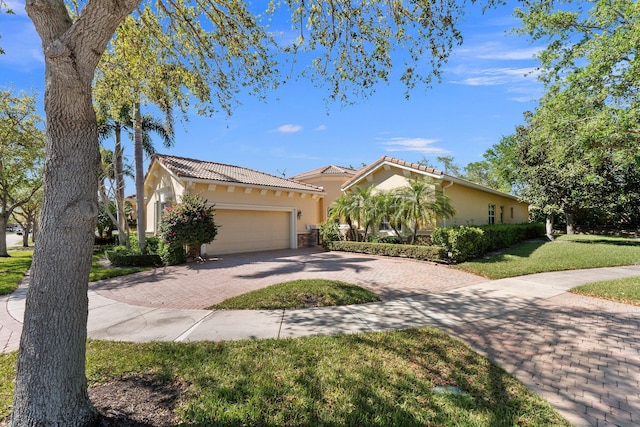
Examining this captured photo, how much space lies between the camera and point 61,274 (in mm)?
2541

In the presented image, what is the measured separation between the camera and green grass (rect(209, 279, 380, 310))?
6348mm

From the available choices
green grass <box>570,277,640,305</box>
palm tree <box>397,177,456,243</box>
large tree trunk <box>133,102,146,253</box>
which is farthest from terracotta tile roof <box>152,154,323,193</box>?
green grass <box>570,277,640,305</box>

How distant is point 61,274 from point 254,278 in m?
6.92

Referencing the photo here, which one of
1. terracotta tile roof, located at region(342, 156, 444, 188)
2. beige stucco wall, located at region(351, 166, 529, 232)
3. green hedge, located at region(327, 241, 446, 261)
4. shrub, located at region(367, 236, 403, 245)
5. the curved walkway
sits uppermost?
terracotta tile roof, located at region(342, 156, 444, 188)

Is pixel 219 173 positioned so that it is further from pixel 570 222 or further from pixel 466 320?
pixel 570 222

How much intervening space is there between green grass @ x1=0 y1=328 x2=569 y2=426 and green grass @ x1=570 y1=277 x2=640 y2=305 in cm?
547

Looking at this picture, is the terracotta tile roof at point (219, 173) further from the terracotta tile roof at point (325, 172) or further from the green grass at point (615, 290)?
the green grass at point (615, 290)

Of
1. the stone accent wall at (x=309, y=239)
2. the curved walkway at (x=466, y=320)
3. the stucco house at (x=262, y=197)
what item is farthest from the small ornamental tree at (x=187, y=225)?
the stone accent wall at (x=309, y=239)

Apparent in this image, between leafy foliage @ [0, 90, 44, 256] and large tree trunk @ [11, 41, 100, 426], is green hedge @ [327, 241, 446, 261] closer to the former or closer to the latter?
large tree trunk @ [11, 41, 100, 426]

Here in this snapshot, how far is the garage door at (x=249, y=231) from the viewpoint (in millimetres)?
15234

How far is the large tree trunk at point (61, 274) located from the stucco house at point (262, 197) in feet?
38.5

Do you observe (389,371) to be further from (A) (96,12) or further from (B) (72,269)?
(A) (96,12)

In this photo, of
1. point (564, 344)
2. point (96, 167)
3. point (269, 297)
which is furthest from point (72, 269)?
point (564, 344)

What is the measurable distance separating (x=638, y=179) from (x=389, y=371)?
25975 millimetres
